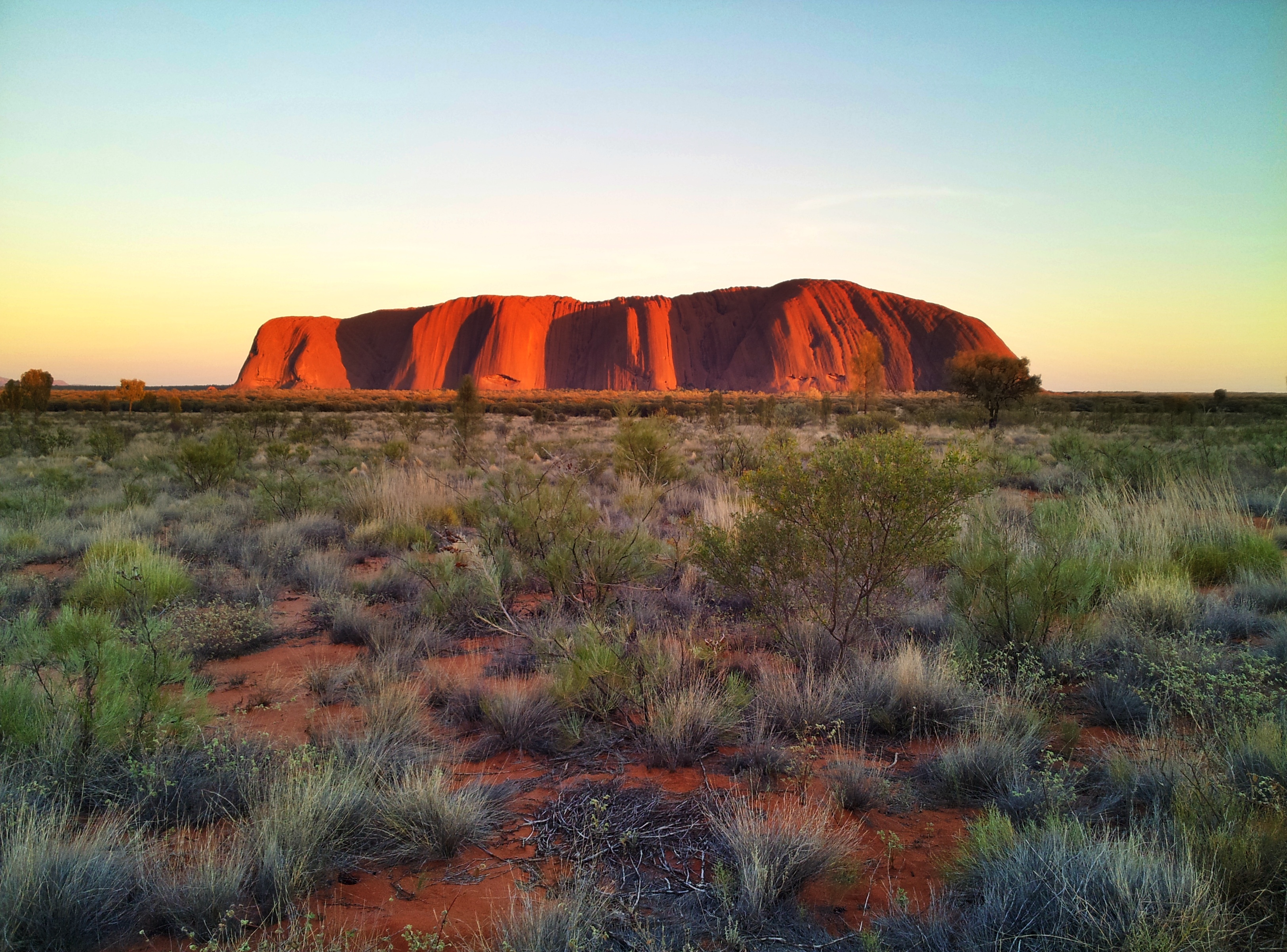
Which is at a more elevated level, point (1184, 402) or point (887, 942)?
point (1184, 402)

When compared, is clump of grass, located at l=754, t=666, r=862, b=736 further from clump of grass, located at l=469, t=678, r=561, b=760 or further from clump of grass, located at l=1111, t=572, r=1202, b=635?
clump of grass, located at l=1111, t=572, r=1202, b=635

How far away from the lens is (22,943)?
178 centimetres

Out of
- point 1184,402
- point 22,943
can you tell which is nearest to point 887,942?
point 22,943

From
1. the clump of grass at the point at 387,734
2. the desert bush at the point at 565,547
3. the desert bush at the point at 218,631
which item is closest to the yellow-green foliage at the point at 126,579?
the desert bush at the point at 218,631

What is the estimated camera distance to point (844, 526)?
3.98 m

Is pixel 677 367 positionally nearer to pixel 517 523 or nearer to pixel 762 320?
pixel 762 320

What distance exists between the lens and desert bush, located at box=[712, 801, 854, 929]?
200 centimetres

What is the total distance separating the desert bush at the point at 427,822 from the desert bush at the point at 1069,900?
1.47 meters

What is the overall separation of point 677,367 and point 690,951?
91348mm

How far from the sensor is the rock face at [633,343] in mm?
86750

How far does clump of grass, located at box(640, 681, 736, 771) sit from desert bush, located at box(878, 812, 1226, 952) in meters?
1.23

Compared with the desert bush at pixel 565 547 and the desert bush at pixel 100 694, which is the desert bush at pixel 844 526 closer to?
the desert bush at pixel 565 547

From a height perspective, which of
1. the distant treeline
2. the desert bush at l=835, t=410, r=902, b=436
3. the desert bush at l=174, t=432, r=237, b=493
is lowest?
the desert bush at l=174, t=432, r=237, b=493

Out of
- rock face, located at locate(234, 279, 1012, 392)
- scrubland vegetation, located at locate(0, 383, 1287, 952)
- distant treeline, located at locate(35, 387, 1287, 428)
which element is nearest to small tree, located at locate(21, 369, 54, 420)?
distant treeline, located at locate(35, 387, 1287, 428)
